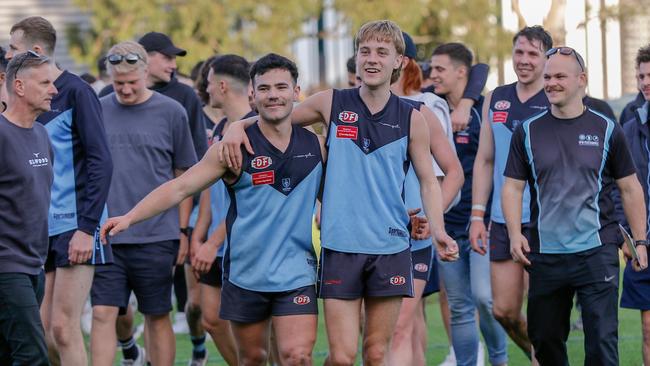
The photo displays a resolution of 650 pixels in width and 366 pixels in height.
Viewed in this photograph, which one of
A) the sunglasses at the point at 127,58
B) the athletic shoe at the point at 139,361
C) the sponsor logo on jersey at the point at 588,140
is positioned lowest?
the athletic shoe at the point at 139,361

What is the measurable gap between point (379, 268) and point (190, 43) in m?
20.9

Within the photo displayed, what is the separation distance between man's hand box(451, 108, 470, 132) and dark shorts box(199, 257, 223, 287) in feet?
6.84

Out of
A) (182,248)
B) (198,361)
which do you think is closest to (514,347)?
(198,361)

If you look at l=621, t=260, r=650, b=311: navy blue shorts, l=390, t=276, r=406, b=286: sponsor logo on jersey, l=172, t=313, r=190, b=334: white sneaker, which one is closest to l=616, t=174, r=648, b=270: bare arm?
l=621, t=260, r=650, b=311: navy blue shorts

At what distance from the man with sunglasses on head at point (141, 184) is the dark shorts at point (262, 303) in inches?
59.9

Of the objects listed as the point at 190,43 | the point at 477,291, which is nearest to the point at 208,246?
the point at 477,291

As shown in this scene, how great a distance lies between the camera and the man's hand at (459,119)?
9844mm

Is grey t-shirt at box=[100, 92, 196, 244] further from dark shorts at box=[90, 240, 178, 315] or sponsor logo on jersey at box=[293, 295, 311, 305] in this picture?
sponsor logo on jersey at box=[293, 295, 311, 305]

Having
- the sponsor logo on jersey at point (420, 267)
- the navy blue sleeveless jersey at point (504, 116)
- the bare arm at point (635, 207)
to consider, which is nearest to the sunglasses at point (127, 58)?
the sponsor logo on jersey at point (420, 267)

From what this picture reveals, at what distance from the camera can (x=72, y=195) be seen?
8.23 meters

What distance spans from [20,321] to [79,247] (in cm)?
103

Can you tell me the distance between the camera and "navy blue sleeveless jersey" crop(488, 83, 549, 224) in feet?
29.0

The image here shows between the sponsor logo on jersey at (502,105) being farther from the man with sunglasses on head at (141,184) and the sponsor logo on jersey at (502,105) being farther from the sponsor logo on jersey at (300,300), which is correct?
the sponsor logo on jersey at (300,300)

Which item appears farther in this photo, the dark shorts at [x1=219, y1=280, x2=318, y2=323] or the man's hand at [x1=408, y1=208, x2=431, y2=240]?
the man's hand at [x1=408, y1=208, x2=431, y2=240]
